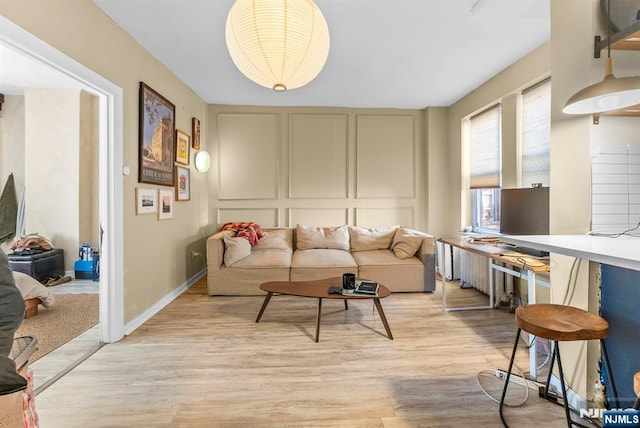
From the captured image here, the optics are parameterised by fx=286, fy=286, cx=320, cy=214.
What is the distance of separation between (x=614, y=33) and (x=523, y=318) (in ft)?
5.03

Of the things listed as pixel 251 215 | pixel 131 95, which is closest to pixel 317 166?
pixel 251 215

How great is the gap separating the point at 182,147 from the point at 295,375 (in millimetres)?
3030

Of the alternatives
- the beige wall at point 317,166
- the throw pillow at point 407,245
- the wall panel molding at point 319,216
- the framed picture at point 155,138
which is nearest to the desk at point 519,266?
the throw pillow at point 407,245

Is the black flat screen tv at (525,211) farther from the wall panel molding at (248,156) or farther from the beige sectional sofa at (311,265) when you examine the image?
the wall panel molding at (248,156)

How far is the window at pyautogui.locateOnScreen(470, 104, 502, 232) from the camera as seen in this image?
141 inches

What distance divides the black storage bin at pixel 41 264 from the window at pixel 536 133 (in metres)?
6.04

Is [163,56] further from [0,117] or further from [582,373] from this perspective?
[582,373]

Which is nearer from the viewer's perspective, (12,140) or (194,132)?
(194,132)

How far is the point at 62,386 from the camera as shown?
183 centimetres

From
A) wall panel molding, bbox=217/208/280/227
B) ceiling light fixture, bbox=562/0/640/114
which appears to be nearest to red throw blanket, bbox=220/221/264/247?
wall panel molding, bbox=217/208/280/227

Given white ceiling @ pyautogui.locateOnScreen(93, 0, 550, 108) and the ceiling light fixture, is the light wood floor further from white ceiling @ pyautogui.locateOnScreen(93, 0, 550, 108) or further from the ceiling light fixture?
white ceiling @ pyautogui.locateOnScreen(93, 0, 550, 108)

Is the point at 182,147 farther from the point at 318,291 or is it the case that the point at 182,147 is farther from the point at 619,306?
the point at 619,306

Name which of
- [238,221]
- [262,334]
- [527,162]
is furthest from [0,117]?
[527,162]

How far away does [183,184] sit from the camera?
3689 mm
